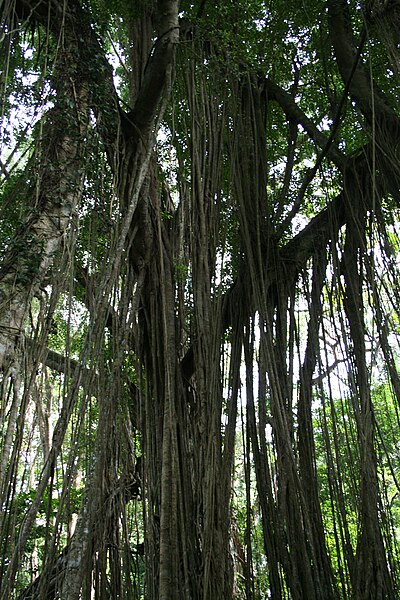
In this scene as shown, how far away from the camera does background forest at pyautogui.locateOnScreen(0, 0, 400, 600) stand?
223cm

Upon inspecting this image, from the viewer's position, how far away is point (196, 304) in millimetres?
2895

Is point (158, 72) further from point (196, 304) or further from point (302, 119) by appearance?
point (196, 304)

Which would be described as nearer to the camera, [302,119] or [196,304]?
[196,304]

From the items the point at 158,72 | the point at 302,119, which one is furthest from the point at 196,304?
the point at 302,119

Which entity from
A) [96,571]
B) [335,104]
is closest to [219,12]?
[335,104]

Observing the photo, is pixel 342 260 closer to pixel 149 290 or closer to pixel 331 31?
pixel 149 290

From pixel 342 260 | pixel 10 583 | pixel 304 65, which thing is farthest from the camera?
→ pixel 304 65

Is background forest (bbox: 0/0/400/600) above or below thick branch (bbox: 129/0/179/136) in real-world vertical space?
below

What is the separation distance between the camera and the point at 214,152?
3178 millimetres

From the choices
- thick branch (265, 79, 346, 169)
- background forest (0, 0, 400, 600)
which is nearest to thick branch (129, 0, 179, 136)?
background forest (0, 0, 400, 600)

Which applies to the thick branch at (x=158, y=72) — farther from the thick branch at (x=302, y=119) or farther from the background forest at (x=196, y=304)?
the thick branch at (x=302, y=119)

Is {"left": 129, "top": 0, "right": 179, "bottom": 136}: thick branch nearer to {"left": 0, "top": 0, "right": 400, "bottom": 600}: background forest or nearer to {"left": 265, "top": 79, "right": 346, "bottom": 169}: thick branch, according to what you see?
{"left": 0, "top": 0, "right": 400, "bottom": 600}: background forest

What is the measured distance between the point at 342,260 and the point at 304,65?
1.69 metres

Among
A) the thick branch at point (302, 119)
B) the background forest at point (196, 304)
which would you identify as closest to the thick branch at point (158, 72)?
the background forest at point (196, 304)
